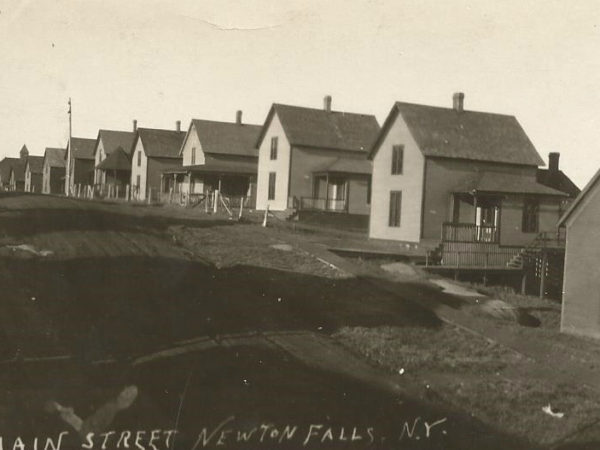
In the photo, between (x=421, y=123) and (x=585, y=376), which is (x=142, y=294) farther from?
(x=421, y=123)

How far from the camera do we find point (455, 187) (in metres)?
35.1

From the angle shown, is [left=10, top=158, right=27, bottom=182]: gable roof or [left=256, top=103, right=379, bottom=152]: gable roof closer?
[left=256, top=103, right=379, bottom=152]: gable roof

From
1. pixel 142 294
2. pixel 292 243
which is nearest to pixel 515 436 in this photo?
pixel 142 294

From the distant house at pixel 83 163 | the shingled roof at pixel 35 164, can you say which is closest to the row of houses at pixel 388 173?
the distant house at pixel 83 163

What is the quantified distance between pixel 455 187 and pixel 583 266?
38.7 feet

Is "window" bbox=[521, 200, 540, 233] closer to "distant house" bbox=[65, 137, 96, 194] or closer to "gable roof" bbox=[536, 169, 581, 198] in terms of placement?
"gable roof" bbox=[536, 169, 581, 198]

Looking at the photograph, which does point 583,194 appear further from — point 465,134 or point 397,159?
point 465,134

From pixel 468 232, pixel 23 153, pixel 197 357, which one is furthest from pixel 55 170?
pixel 197 357

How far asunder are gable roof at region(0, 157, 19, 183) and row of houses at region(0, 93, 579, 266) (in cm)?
5048

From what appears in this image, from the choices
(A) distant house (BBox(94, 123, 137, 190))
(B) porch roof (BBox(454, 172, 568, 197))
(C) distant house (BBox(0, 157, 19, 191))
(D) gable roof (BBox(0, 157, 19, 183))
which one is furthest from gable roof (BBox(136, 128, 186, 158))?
(D) gable roof (BBox(0, 157, 19, 183))

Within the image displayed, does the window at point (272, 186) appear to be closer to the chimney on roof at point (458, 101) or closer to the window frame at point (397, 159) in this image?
the window frame at point (397, 159)

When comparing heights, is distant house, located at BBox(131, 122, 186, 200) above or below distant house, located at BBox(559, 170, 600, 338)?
above

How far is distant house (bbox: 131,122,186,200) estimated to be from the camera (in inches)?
2360

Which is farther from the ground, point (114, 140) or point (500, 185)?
point (114, 140)
